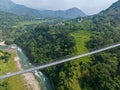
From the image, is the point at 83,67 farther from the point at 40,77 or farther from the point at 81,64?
the point at 40,77

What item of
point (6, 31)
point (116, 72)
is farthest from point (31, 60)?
point (6, 31)

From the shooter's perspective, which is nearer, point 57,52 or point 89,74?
point 89,74

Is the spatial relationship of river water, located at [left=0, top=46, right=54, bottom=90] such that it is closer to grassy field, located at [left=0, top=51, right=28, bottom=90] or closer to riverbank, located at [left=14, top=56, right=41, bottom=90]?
riverbank, located at [left=14, top=56, right=41, bottom=90]

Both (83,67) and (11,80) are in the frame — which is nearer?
(83,67)

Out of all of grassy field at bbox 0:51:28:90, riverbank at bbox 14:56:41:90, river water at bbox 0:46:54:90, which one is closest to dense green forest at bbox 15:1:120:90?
river water at bbox 0:46:54:90

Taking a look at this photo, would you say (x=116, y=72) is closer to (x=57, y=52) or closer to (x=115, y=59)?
(x=115, y=59)

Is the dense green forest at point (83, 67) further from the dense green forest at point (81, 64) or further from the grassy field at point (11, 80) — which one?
the grassy field at point (11, 80)

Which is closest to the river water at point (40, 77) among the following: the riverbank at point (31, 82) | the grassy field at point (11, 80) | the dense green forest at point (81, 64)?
the riverbank at point (31, 82)

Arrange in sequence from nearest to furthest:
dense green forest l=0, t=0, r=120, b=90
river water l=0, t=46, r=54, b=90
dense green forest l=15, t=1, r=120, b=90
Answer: dense green forest l=15, t=1, r=120, b=90
dense green forest l=0, t=0, r=120, b=90
river water l=0, t=46, r=54, b=90

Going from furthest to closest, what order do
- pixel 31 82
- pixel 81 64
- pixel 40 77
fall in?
1. pixel 40 77
2. pixel 31 82
3. pixel 81 64

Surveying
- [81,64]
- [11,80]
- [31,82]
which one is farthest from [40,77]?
[81,64]

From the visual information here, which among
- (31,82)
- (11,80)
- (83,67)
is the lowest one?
(31,82)
